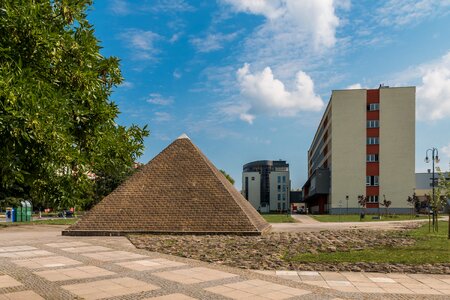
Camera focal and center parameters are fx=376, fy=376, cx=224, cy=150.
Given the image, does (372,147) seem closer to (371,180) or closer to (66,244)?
(371,180)

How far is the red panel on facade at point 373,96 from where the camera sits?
58875mm

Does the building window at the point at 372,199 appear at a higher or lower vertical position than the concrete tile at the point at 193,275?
lower

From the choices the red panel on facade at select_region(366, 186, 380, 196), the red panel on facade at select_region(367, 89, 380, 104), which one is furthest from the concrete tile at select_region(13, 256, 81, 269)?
the red panel on facade at select_region(367, 89, 380, 104)

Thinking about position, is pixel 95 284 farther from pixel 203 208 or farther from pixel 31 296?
pixel 203 208

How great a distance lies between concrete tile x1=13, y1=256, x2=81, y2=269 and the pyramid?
8.49 metres

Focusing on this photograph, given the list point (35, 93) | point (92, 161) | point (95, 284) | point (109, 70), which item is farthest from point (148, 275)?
point (35, 93)

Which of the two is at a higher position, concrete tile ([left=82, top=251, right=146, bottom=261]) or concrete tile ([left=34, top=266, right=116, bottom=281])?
concrete tile ([left=34, top=266, right=116, bottom=281])

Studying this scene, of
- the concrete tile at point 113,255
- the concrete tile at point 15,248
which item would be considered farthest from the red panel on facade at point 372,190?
the concrete tile at point 15,248

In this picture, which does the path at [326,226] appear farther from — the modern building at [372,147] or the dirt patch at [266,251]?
the modern building at [372,147]

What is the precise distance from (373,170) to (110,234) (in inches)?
1883

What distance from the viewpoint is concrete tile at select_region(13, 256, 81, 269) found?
1141 centimetres

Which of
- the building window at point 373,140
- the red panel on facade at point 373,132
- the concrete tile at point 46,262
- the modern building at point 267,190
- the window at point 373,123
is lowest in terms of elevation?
the modern building at point 267,190

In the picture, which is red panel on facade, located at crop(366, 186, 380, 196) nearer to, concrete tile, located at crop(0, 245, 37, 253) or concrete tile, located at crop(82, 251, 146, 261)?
concrete tile, located at crop(82, 251, 146, 261)

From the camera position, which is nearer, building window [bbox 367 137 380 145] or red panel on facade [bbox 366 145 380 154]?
red panel on facade [bbox 366 145 380 154]
